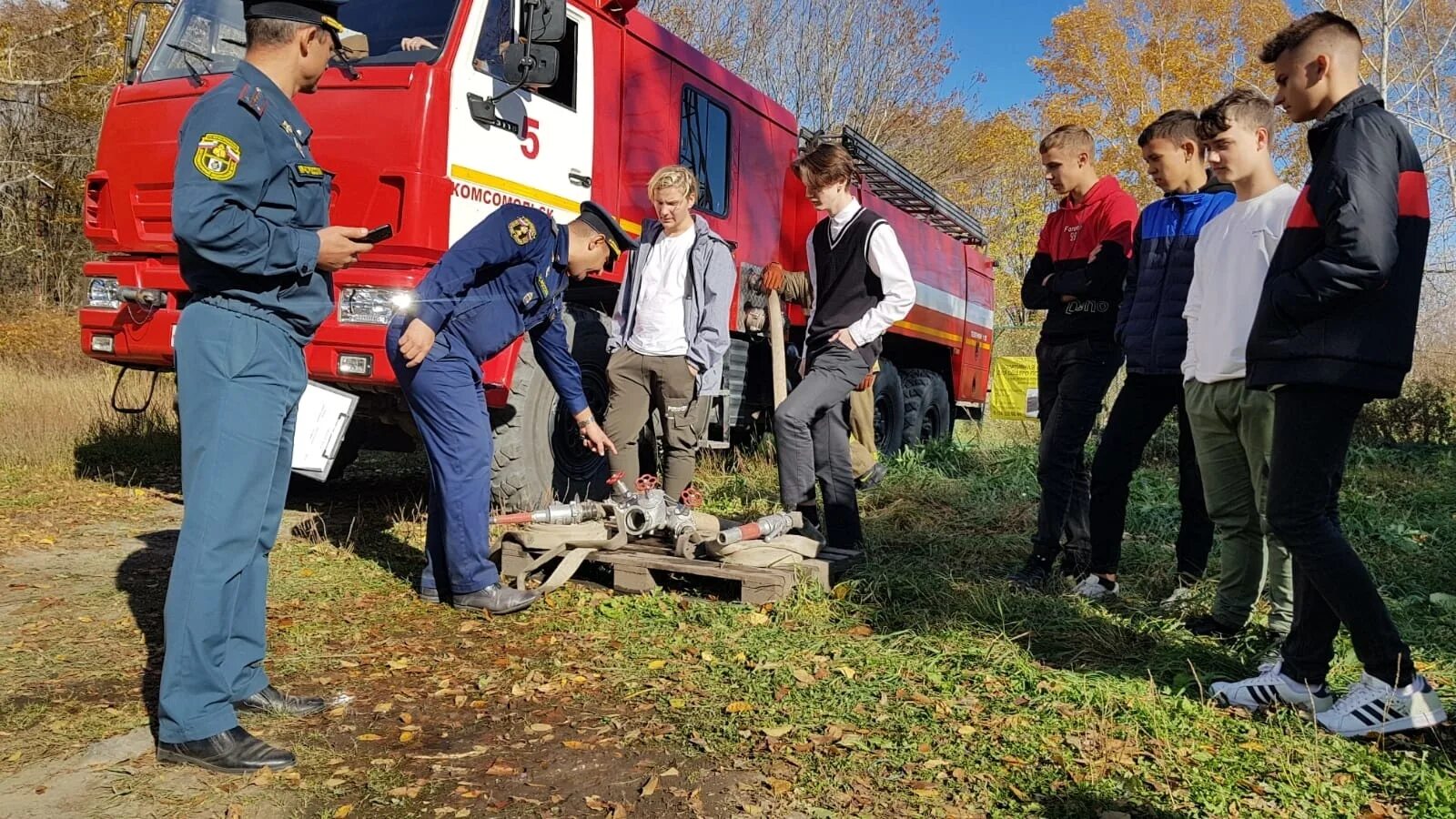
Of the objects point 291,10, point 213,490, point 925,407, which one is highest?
point 291,10

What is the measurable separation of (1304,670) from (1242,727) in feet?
0.85

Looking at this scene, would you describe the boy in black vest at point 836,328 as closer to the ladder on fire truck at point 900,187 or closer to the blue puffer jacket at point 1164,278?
the blue puffer jacket at point 1164,278

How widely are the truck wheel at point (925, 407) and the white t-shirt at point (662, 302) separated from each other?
5.05m

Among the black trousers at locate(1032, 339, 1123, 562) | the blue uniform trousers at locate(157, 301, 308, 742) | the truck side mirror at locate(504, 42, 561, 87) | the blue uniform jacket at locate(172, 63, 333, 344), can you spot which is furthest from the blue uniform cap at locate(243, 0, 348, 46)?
the black trousers at locate(1032, 339, 1123, 562)

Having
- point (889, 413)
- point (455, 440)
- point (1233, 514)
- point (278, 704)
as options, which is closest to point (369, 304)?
point (455, 440)

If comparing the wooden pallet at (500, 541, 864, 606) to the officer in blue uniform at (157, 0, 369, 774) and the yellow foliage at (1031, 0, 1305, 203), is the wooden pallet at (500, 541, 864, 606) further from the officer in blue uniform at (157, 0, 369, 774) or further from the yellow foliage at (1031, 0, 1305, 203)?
the yellow foliage at (1031, 0, 1305, 203)

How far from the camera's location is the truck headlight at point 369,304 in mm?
4484

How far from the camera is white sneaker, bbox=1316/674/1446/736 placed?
2.65 m

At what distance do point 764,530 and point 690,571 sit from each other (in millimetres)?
454

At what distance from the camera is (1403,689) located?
2660 millimetres

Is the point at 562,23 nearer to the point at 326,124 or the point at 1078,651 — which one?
the point at 326,124

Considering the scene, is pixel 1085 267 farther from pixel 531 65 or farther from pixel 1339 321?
pixel 531 65

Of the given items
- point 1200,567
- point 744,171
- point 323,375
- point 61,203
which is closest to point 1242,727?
point 1200,567

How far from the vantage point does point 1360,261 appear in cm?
253
